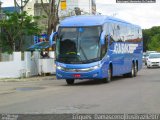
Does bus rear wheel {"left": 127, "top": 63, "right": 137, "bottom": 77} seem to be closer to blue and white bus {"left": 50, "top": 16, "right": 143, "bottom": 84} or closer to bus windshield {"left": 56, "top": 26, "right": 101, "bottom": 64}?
blue and white bus {"left": 50, "top": 16, "right": 143, "bottom": 84}

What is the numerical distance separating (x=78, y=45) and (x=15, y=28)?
24228 mm

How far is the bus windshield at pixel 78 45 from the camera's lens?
25.5 metres

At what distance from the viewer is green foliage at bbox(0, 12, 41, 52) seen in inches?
1896

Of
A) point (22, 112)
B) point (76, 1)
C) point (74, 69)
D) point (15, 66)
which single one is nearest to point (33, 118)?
point (22, 112)

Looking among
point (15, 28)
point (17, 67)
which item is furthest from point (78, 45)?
point (15, 28)

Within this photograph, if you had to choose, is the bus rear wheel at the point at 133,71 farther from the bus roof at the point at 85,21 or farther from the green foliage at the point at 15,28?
the green foliage at the point at 15,28

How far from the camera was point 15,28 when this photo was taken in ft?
160

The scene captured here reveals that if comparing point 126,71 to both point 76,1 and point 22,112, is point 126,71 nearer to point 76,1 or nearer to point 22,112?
point 22,112

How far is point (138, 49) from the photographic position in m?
36.0

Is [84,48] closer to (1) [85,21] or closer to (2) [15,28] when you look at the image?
(1) [85,21]

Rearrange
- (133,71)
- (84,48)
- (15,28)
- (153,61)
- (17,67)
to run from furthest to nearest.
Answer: (153,61)
(15,28)
(17,67)
(133,71)
(84,48)

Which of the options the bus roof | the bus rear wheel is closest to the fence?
the bus rear wheel

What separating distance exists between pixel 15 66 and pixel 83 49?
34.0ft

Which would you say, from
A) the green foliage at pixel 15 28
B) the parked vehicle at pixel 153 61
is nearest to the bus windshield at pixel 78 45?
the green foliage at pixel 15 28
